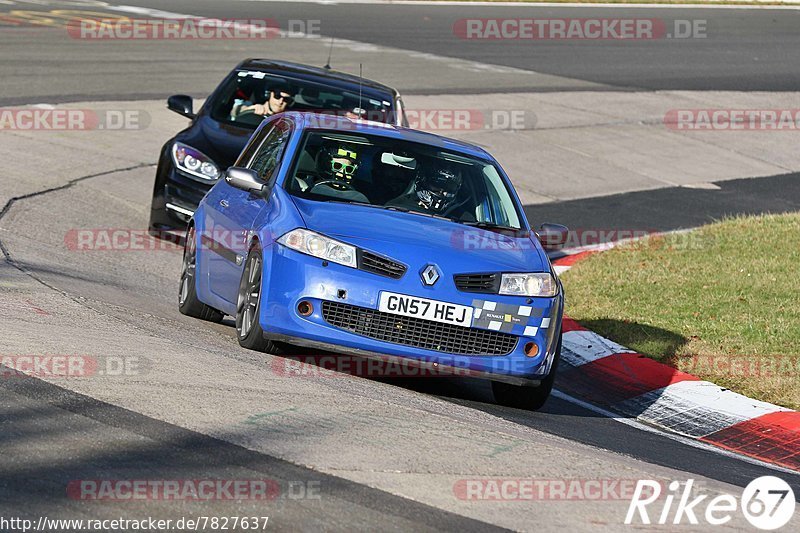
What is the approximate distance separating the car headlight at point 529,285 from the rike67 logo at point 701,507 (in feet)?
6.39

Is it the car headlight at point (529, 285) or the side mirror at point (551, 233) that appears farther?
Answer: the side mirror at point (551, 233)

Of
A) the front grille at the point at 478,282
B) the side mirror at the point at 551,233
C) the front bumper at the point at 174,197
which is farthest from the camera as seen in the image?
the front bumper at the point at 174,197

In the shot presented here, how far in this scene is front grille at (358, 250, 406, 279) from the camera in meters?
7.72

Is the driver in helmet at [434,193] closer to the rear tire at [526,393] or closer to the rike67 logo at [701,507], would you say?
the rear tire at [526,393]

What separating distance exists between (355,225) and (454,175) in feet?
4.09

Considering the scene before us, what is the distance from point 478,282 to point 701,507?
2.37m

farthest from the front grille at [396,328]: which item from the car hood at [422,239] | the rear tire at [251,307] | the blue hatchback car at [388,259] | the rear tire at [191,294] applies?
the rear tire at [191,294]

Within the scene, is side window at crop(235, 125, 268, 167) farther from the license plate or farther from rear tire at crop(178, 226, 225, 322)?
the license plate

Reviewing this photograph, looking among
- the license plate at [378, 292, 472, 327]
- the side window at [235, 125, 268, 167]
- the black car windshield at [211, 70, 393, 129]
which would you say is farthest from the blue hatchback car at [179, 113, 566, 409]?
the black car windshield at [211, 70, 393, 129]

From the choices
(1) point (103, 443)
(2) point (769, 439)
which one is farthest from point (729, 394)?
(1) point (103, 443)

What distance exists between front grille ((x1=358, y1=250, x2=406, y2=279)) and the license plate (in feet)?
0.41

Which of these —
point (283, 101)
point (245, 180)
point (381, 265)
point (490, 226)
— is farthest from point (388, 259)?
point (283, 101)

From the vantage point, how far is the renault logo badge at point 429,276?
7.71 meters

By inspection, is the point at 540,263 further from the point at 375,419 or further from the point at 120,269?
the point at 120,269
